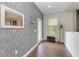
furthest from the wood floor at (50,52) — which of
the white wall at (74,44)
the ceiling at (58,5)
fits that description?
the ceiling at (58,5)

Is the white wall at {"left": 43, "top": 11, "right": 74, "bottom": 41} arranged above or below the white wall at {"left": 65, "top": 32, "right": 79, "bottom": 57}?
above

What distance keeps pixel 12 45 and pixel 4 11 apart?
92 cm

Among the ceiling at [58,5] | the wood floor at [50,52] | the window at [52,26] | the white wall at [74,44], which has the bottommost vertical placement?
the wood floor at [50,52]

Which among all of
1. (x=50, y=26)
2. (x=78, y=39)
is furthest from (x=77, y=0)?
(x=50, y=26)

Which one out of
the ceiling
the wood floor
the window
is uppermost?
the ceiling

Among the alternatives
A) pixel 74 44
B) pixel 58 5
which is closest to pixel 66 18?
pixel 58 5

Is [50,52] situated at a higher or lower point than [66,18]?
lower

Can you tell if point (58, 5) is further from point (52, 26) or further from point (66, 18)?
point (52, 26)

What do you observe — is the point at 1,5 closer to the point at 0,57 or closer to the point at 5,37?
the point at 5,37

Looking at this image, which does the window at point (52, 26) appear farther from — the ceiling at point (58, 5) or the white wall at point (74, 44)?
the white wall at point (74, 44)

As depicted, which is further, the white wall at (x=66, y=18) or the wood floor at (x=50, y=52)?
the white wall at (x=66, y=18)

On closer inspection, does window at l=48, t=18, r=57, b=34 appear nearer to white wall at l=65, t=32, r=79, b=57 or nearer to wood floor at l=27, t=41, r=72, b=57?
wood floor at l=27, t=41, r=72, b=57

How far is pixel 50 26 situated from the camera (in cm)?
866

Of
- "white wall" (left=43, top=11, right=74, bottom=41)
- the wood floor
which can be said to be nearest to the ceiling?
"white wall" (left=43, top=11, right=74, bottom=41)
